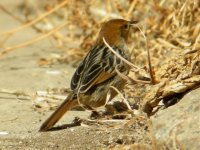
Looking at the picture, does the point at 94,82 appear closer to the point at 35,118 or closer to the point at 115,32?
the point at 35,118

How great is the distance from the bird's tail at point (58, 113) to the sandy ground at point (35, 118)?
0.34 ft

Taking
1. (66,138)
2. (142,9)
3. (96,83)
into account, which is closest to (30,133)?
(66,138)

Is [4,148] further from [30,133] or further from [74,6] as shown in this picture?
[74,6]

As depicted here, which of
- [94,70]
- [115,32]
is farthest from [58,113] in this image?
[115,32]

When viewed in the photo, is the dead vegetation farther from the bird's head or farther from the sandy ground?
the bird's head

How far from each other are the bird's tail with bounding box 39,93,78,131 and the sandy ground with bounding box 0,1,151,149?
0.34ft

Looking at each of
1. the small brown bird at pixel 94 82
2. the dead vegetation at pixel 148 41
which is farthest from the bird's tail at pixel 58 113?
the dead vegetation at pixel 148 41

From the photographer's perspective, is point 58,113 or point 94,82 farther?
point 94,82

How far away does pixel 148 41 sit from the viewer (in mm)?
8953

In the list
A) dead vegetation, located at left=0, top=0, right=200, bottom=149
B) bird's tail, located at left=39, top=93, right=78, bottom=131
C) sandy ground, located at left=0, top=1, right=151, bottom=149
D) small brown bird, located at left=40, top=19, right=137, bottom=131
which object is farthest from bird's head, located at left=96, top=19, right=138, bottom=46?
bird's tail, located at left=39, top=93, right=78, bottom=131

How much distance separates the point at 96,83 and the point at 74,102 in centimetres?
29

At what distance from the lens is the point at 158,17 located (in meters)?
9.38

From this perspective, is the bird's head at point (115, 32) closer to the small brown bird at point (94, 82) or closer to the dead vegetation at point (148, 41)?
the small brown bird at point (94, 82)

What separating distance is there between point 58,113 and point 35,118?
524 mm
